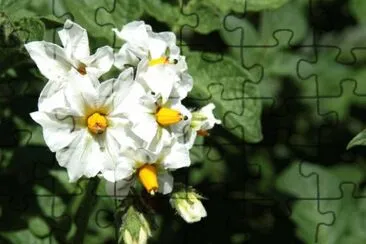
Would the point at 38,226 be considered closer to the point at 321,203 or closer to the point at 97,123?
the point at 97,123

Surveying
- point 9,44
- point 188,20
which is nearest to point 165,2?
point 188,20

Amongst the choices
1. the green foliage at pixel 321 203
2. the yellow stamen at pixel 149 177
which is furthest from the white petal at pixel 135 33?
the green foliage at pixel 321 203

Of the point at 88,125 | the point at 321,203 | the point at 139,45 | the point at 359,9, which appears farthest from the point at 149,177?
the point at 359,9

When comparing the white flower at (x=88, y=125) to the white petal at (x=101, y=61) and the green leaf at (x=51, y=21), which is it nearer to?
the white petal at (x=101, y=61)

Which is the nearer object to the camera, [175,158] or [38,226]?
[175,158]

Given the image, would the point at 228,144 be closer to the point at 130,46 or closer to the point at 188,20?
the point at 188,20
